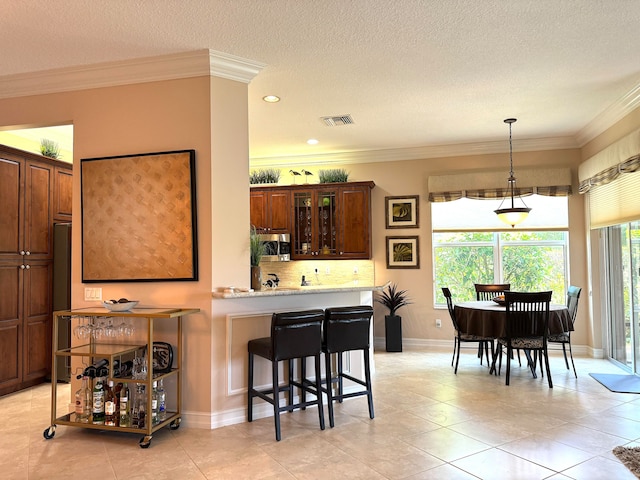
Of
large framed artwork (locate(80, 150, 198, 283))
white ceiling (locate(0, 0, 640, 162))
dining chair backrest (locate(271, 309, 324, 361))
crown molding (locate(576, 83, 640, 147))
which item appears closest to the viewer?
white ceiling (locate(0, 0, 640, 162))

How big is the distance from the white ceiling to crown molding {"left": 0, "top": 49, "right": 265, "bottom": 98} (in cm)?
8

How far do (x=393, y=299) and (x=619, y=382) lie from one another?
285 centimetres

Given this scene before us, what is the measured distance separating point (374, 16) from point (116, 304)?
2.72m

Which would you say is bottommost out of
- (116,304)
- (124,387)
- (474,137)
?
(124,387)

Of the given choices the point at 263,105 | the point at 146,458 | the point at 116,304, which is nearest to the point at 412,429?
the point at 146,458

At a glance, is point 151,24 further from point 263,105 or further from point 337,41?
point 263,105

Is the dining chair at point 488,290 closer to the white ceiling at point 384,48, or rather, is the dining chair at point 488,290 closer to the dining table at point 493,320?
the dining table at point 493,320

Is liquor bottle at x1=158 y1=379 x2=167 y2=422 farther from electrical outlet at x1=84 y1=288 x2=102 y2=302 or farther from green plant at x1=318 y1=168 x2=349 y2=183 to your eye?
green plant at x1=318 y1=168 x2=349 y2=183

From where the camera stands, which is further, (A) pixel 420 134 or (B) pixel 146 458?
(A) pixel 420 134

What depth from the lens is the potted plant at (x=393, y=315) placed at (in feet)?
21.6

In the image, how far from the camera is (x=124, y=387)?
3.49m

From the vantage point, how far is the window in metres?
6.54

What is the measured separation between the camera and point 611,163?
16.6ft

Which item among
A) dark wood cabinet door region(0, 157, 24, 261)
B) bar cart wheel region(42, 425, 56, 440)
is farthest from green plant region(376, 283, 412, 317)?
dark wood cabinet door region(0, 157, 24, 261)
